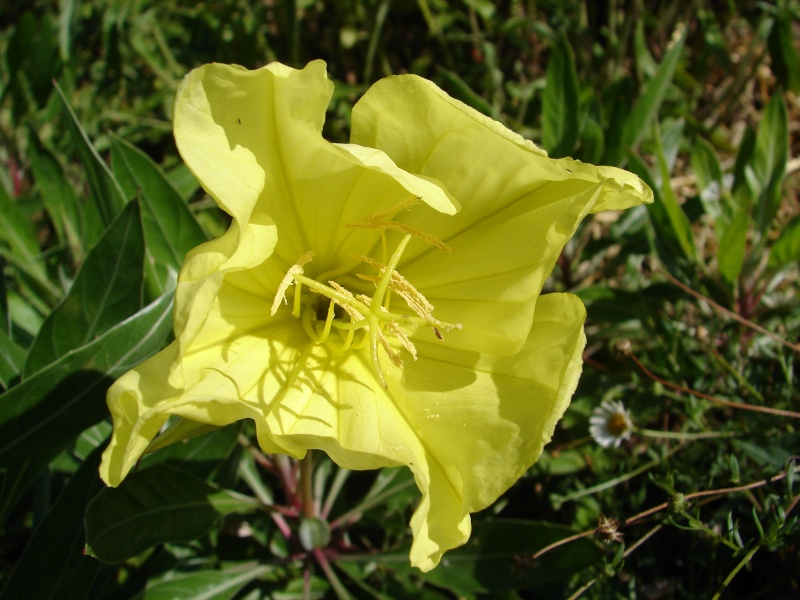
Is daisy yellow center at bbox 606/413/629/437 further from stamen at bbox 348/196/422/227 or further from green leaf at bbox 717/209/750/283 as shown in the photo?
stamen at bbox 348/196/422/227

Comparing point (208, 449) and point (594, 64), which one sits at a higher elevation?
point (594, 64)

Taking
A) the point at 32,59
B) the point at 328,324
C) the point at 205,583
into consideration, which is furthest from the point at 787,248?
the point at 32,59

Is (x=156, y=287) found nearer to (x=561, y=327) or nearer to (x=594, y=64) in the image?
(x=561, y=327)

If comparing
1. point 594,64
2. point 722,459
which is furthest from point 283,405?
point 594,64

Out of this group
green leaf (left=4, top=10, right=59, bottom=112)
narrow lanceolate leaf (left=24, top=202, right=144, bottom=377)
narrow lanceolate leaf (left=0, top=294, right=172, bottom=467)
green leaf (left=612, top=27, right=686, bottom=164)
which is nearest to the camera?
A: narrow lanceolate leaf (left=0, top=294, right=172, bottom=467)

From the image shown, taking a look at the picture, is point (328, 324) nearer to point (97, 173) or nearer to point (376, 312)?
point (376, 312)

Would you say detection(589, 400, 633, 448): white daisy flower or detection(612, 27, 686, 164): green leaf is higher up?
detection(612, 27, 686, 164): green leaf

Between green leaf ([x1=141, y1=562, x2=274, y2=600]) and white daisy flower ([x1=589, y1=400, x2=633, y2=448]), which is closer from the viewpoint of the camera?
green leaf ([x1=141, y1=562, x2=274, y2=600])

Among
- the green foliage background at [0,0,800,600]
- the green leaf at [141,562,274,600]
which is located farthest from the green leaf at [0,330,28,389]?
the green leaf at [141,562,274,600]
